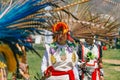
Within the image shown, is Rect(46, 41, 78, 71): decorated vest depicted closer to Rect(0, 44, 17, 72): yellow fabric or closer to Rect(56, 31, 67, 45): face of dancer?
Rect(56, 31, 67, 45): face of dancer

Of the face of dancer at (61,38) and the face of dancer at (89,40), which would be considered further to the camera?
the face of dancer at (89,40)

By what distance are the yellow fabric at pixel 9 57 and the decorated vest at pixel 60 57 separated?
266 cm

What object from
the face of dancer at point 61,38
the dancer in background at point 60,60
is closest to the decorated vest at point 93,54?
the dancer in background at point 60,60

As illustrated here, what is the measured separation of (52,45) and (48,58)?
0.24m

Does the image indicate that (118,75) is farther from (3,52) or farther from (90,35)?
(3,52)

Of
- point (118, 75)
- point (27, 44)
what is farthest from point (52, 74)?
point (118, 75)

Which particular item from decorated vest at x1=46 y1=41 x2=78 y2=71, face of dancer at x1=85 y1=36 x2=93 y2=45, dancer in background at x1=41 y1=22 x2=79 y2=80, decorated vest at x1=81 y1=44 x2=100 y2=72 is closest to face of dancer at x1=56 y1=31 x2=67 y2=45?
dancer in background at x1=41 y1=22 x2=79 y2=80

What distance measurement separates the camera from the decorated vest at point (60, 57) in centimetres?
738

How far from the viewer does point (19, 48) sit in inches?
188

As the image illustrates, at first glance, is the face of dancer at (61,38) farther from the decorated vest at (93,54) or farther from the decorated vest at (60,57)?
the decorated vest at (93,54)

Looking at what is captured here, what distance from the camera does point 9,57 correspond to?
4656 mm

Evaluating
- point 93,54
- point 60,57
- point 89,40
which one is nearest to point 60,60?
point 60,57

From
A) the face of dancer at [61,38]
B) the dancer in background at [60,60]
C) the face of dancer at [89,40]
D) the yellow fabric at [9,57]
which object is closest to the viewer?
the yellow fabric at [9,57]

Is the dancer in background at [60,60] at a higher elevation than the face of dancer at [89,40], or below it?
below
